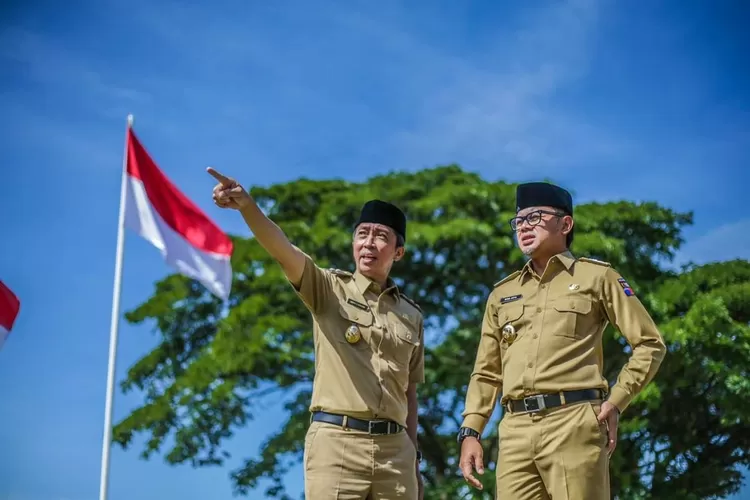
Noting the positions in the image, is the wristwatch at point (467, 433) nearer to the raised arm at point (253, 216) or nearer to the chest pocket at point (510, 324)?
the chest pocket at point (510, 324)

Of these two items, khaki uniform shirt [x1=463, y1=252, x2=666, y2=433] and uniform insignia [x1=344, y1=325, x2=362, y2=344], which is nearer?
khaki uniform shirt [x1=463, y1=252, x2=666, y2=433]

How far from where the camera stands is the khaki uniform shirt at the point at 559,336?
335 cm

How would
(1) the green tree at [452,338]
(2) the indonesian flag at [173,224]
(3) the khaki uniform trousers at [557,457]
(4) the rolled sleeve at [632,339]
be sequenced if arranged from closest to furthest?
1. (3) the khaki uniform trousers at [557,457]
2. (4) the rolled sleeve at [632,339]
3. (2) the indonesian flag at [173,224]
4. (1) the green tree at [452,338]

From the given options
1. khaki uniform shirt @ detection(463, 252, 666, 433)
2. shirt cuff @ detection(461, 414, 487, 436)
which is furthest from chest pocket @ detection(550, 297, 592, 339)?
shirt cuff @ detection(461, 414, 487, 436)

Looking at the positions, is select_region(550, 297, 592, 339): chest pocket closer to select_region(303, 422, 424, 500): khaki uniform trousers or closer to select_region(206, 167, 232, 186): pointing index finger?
select_region(303, 422, 424, 500): khaki uniform trousers

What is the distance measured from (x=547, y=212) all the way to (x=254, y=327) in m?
10.2

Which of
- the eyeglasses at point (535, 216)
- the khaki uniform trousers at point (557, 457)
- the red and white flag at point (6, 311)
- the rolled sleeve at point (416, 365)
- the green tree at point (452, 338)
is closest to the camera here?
the khaki uniform trousers at point (557, 457)

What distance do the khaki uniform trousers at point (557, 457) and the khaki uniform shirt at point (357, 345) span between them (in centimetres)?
57

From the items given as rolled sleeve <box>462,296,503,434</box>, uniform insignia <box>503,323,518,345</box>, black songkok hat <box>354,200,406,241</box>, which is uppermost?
black songkok hat <box>354,200,406,241</box>

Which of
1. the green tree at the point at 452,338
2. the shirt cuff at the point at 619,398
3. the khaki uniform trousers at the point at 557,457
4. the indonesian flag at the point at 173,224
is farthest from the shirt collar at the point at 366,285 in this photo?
the green tree at the point at 452,338

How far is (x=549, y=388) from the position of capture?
3340 mm

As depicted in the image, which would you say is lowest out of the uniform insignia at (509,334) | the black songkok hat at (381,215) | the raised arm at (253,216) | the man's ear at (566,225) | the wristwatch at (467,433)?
the wristwatch at (467,433)

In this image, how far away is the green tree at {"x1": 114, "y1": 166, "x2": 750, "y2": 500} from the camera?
500 inches

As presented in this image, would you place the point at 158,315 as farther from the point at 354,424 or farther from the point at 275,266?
the point at 354,424
